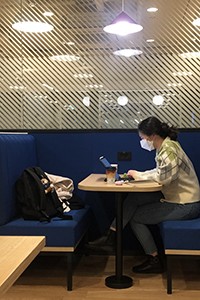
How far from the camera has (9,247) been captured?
116 cm

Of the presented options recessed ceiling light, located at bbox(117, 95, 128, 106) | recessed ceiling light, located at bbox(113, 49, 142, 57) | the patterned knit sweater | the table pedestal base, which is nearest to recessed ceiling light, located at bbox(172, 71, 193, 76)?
recessed ceiling light, located at bbox(113, 49, 142, 57)

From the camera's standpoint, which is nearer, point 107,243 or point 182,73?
point 107,243

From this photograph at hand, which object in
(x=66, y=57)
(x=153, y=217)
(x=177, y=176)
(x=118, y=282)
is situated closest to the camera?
(x=118, y=282)

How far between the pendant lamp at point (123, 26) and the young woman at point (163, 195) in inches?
34.4

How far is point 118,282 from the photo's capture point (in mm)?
3254

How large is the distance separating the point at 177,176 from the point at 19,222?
1.27 m

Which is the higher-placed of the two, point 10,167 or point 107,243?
point 10,167

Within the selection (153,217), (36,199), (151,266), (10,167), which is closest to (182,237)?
(153,217)

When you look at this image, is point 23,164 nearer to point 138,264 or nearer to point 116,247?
point 116,247

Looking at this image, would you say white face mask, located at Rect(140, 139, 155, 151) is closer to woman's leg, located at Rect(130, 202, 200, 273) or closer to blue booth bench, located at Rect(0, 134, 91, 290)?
woman's leg, located at Rect(130, 202, 200, 273)

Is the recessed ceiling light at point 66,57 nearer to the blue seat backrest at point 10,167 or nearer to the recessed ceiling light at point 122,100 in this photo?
the recessed ceiling light at point 122,100

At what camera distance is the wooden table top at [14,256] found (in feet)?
3.11

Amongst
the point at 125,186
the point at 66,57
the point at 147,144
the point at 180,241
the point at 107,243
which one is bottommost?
the point at 107,243

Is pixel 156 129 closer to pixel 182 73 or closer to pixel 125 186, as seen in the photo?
pixel 125 186
